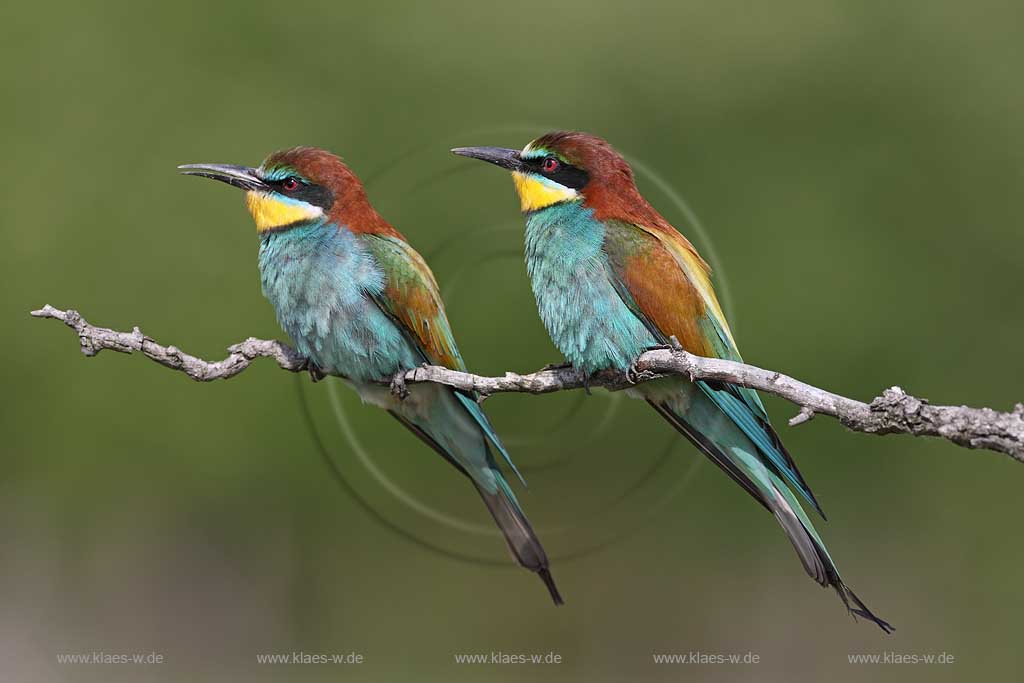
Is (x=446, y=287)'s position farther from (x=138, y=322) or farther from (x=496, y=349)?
(x=138, y=322)

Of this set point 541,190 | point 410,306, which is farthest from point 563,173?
point 410,306

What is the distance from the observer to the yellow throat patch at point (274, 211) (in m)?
2.68

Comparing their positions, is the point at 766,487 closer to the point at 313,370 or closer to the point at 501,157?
the point at 501,157

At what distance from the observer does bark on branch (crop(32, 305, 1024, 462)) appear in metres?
1.75

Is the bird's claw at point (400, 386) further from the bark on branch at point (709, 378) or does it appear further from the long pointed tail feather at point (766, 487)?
the long pointed tail feather at point (766, 487)

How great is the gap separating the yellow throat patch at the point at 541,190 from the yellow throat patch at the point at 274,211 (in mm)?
A: 502

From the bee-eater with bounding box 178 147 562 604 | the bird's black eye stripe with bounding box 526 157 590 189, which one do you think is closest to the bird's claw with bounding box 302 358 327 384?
the bee-eater with bounding box 178 147 562 604

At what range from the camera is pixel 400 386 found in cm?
272

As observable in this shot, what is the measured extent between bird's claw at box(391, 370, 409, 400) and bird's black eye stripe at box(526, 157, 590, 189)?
59cm

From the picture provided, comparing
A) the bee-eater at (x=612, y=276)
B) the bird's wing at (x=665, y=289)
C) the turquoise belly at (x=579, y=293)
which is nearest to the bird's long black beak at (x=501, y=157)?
the bee-eater at (x=612, y=276)

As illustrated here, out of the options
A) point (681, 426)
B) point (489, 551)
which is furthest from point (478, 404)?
point (489, 551)

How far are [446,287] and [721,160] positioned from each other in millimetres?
2633

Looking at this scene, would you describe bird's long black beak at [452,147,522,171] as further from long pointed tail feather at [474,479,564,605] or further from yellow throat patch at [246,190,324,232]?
long pointed tail feather at [474,479,564,605]

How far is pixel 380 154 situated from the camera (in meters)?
5.00
